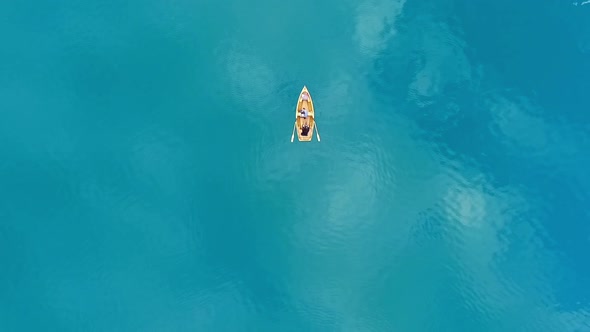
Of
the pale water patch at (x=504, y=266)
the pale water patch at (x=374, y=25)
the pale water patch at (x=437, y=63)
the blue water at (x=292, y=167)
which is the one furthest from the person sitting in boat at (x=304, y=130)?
the pale water patch at (x=504, y=266)

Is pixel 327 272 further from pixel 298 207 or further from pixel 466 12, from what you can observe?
pixel 466 12

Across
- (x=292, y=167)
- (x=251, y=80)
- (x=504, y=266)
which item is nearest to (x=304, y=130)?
(x=292, y=167)

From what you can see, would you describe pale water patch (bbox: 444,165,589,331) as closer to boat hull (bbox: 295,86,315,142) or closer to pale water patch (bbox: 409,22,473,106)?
pale water patch (bbox: 409,22,473,106)

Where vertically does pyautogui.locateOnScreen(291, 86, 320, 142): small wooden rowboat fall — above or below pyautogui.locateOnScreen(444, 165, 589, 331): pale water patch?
above

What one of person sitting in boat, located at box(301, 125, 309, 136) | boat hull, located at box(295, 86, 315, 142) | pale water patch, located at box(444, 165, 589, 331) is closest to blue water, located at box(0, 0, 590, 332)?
pale water patch, located at box(444, 165, 589, 331)

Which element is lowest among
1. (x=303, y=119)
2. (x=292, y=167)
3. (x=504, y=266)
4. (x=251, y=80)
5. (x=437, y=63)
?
(x=504, y=266)

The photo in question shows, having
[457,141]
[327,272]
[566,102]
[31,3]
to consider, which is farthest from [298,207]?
[31,3]

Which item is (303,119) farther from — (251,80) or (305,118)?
(251,80)
